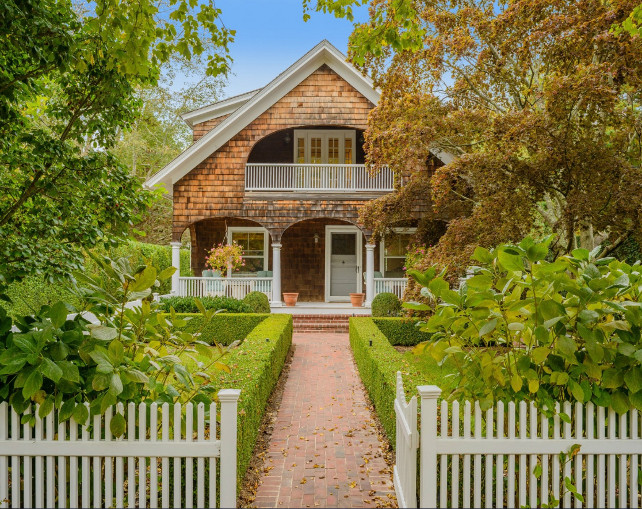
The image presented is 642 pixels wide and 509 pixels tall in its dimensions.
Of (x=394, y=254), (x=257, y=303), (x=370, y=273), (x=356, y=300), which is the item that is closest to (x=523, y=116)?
(x=370, y=273)

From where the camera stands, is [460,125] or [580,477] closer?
[580,477]

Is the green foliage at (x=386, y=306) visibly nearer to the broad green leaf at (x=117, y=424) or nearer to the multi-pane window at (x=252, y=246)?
the multi-pane window at (x=252, y=246)

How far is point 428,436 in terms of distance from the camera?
2.78m

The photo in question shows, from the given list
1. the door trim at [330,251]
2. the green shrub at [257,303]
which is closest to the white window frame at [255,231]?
the door trim at [330,251]

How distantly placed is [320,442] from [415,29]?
4267mm

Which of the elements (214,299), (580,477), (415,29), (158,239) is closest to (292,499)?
(580,477)

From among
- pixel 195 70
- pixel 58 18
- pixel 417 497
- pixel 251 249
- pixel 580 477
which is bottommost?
pixel 417 497

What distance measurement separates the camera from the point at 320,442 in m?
4.83

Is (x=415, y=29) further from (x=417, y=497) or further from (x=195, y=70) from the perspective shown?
(x=195, y=70)

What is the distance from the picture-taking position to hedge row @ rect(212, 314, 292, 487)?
149 inches

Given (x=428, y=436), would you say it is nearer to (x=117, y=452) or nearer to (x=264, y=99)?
(x=117, y=452)

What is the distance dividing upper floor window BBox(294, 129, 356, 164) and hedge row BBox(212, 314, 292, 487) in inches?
333

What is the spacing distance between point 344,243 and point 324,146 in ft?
11.2

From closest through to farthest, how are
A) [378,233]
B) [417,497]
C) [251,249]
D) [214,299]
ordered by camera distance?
[417,497] → [378,233] → [214,299] → [251,249]
